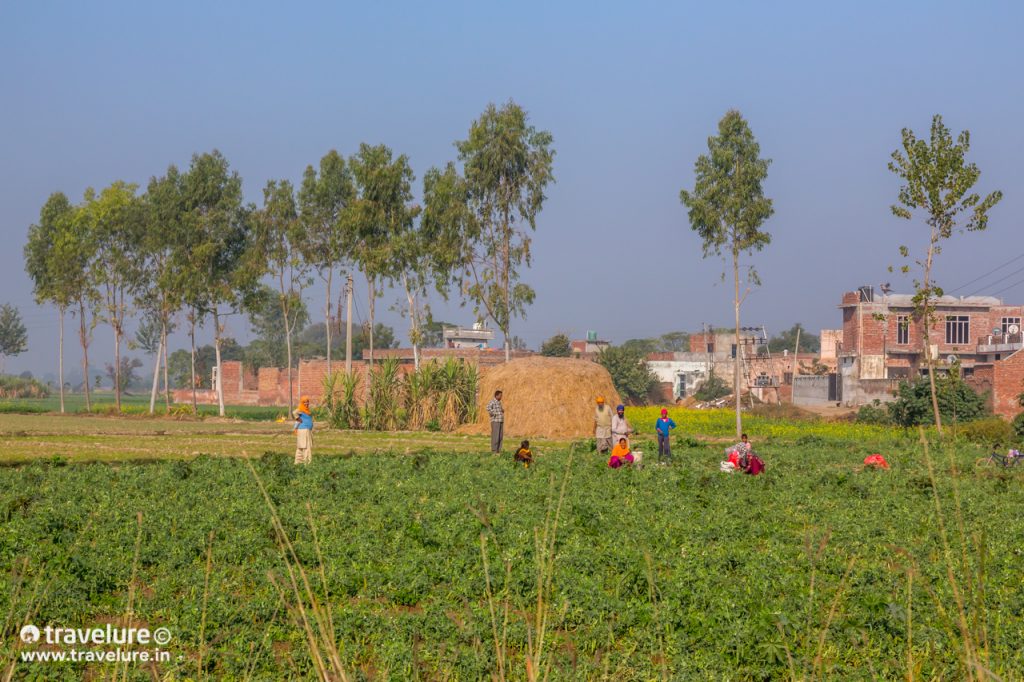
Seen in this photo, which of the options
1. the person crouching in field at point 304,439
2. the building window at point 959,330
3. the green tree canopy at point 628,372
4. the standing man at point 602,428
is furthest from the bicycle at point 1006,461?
the green tree canopy at point 628,372

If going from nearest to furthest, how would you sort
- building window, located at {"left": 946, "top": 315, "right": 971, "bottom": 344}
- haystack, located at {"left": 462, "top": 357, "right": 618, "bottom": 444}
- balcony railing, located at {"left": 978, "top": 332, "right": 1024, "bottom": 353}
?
haystack, located at {"left": 462, "top": 357, "right": 618, "bottom": 444}
balcony railing, located at {"left": 978, "top": 332, "right": 1024, "bottom": 353}
building window, located at {"left": 946, "top": 315, "right": 971, "bottom": 344}

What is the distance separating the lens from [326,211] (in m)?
56.3

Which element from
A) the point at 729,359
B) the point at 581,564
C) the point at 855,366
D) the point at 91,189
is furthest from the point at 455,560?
the point at 729,359

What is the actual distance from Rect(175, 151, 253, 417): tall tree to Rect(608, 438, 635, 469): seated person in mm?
39604

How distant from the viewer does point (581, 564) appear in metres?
10.9

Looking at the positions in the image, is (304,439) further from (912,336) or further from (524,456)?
(912,336)

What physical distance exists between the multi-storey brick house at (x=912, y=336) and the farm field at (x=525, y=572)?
187 ft

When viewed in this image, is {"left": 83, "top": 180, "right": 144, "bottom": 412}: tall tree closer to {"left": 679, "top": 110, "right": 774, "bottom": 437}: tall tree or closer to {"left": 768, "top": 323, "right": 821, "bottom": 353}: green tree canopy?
{"left": 679, "top": 110, "right": 774, "bottom": 437}: tall tree

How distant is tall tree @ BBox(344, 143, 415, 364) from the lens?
5312 cm

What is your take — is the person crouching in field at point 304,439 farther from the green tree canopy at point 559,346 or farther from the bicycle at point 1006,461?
Answer: the green tree canopy at point 559,346

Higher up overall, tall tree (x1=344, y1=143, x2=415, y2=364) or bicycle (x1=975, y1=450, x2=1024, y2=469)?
tall tree (x1=344, y1=143, x2=415, y2=364)

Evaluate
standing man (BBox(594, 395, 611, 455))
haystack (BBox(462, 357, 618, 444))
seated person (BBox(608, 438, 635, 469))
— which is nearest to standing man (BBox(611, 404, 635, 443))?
standing man (BBox(594, 395, 611, 455))

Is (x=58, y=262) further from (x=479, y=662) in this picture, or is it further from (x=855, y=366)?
(x=479, y=662)

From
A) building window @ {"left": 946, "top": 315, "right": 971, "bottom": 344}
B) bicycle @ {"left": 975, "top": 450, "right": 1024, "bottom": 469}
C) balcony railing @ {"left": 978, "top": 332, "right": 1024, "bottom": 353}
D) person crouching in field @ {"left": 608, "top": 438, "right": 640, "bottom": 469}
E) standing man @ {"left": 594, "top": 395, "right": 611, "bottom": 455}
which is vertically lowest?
bicycle @ {"left": 975, "top": 450, "right": 1024, "bottom": 469}
